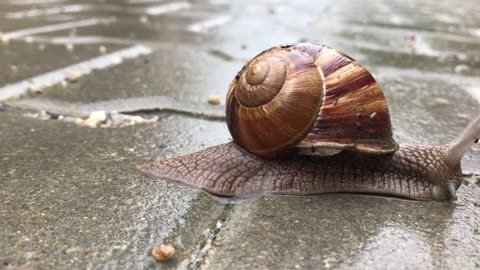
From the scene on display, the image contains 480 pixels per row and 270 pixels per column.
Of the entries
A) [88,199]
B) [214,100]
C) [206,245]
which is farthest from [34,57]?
[206,245]

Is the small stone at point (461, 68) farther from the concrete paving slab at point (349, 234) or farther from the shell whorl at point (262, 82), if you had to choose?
the shell whorl at point (262, 82)

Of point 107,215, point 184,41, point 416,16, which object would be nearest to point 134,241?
point 107,215

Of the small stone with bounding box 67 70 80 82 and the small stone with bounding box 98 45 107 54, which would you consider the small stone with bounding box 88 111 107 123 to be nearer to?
the small stone with bounding box 67 70 80 82

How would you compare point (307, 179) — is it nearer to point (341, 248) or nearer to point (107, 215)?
point (341, 248)

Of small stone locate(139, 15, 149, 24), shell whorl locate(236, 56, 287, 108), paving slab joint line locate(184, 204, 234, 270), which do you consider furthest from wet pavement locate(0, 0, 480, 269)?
small stone locate(139, 15, 149, 24)

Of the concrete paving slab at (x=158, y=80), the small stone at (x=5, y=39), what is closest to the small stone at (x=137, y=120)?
the concrete paving slab at (x=158, y=80)

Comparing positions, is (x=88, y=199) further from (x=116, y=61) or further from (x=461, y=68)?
(x=461, y=68)

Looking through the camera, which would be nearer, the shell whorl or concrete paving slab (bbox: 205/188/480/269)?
concrete paving slab (bbox: 205/188/480/269)
